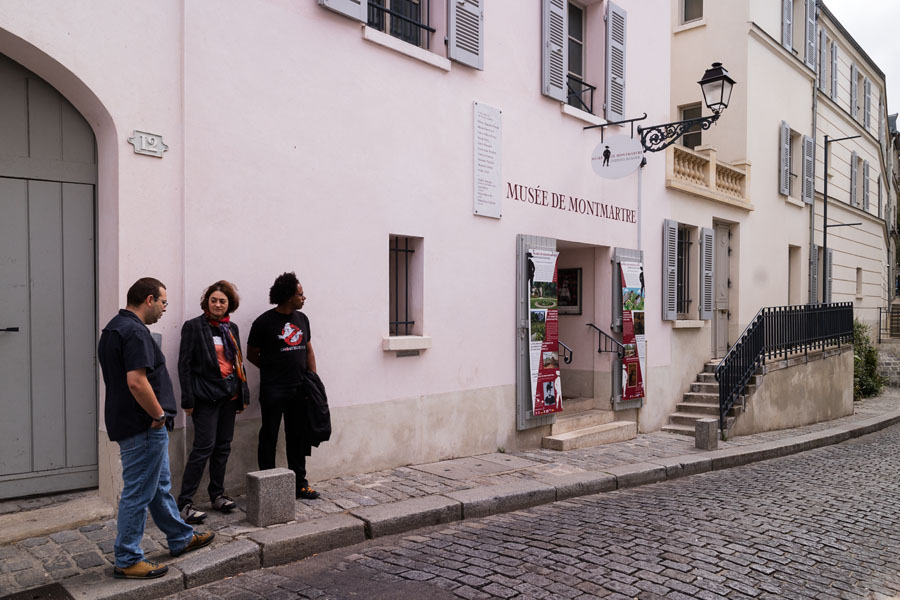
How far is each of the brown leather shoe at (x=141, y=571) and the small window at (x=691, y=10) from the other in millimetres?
15089

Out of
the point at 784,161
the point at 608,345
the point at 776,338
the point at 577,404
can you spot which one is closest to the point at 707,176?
the point at 776,338

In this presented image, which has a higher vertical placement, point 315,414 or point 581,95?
point 581,95

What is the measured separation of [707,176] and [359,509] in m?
10.1

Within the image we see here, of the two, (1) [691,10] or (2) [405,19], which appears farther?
(1) [691,10]

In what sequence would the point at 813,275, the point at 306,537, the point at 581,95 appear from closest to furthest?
the point at 306,537 → the point at 581,95 → the point at 813,275

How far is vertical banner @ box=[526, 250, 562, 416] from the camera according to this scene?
29.4 ft

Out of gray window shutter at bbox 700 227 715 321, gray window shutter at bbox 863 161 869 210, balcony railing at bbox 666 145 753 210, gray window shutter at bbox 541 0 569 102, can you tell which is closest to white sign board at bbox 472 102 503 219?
gray window shutter at bbox 541 0 569 102

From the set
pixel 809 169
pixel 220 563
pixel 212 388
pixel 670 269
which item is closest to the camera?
pixel 220 563

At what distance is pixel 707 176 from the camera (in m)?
13.1

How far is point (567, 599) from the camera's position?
4.11 m

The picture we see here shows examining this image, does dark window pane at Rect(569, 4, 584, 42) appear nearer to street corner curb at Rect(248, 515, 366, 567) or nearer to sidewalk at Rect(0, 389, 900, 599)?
sidewalk at Rect(0, 389, 900, 599)

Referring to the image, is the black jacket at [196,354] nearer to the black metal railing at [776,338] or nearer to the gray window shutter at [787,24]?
the black metal railing at [776,338]

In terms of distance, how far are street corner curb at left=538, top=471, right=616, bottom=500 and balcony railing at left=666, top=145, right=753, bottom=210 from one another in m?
6.08

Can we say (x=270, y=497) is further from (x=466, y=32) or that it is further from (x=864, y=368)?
(x=864, y=368)
